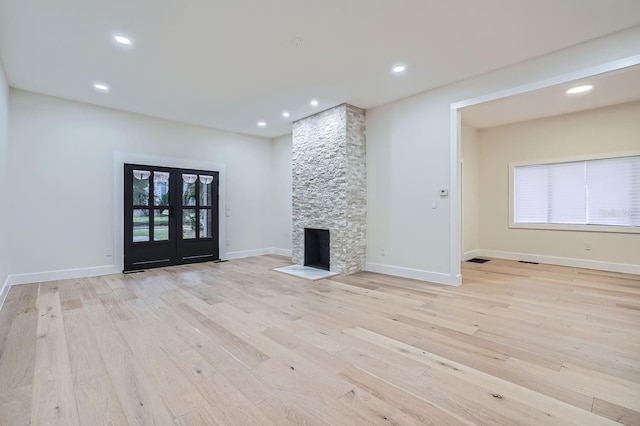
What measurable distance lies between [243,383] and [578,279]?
5.34m

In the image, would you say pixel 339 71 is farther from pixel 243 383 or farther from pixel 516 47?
pixel 243 383

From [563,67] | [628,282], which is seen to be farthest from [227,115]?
[628,282]

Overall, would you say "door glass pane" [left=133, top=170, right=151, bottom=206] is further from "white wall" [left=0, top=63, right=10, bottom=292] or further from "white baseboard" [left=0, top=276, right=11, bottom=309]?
"white baseboard" [left=0, top=276, right=11, bottom=309]

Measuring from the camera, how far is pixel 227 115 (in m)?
5.82

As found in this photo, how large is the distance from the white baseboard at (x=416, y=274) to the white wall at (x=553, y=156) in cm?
298

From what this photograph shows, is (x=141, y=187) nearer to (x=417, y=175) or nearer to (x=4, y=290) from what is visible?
(x=4, y=290)

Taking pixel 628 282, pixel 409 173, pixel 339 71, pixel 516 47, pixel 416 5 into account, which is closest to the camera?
pixel 416 5

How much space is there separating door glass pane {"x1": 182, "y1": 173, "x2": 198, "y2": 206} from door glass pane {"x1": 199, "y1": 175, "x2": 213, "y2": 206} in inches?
5.7

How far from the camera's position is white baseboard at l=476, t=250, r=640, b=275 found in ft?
16.8

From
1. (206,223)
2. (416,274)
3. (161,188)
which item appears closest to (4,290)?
(161,188)

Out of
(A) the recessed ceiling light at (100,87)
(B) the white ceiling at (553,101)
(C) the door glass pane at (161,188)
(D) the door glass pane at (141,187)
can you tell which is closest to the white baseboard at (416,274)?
(B) the white ceiling at (553,101)

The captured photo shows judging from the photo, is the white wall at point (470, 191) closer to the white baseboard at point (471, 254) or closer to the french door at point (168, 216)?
the white baseboard at point (471, 254)

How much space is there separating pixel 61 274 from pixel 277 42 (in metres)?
5.02

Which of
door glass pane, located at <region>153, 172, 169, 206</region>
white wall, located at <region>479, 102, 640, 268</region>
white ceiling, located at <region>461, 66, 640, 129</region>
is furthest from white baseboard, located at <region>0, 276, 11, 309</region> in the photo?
white wall, located at <region>479, 102, 640, 268</region>
